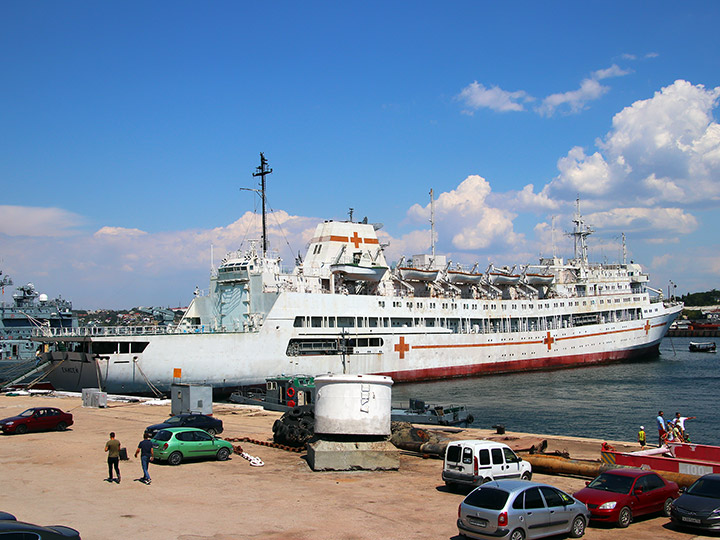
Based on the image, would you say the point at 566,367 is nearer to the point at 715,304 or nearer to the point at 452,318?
the point at 452,318

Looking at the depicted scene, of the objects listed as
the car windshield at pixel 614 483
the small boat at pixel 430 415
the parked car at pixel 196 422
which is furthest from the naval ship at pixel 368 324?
the car windshield at pixel 614 483

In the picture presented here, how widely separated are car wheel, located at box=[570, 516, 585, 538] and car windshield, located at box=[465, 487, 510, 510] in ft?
4.85

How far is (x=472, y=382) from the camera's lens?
44156 mm

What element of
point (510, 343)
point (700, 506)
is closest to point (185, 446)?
point (700, 506)

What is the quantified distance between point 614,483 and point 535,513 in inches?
101

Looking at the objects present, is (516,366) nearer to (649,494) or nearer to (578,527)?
(649,494)

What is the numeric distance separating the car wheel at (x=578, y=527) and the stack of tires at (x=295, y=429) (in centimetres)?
857

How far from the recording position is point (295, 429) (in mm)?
17156

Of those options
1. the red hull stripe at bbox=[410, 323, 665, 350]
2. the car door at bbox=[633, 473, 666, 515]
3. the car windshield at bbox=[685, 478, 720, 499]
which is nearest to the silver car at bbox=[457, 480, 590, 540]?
the car door at bbox=[633, 473, 666, 515]

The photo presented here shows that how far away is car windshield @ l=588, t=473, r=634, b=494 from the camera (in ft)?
35.2

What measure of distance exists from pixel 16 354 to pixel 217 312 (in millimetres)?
33478

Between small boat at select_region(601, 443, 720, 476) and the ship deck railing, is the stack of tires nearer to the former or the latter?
small boat at select_region(601, 443, 720, 476)

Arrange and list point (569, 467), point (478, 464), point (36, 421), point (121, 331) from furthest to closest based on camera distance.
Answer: point (121, 331)
point (36, 421)
point (569, 467)
point (478, 464)

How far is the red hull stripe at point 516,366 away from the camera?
43.4m
